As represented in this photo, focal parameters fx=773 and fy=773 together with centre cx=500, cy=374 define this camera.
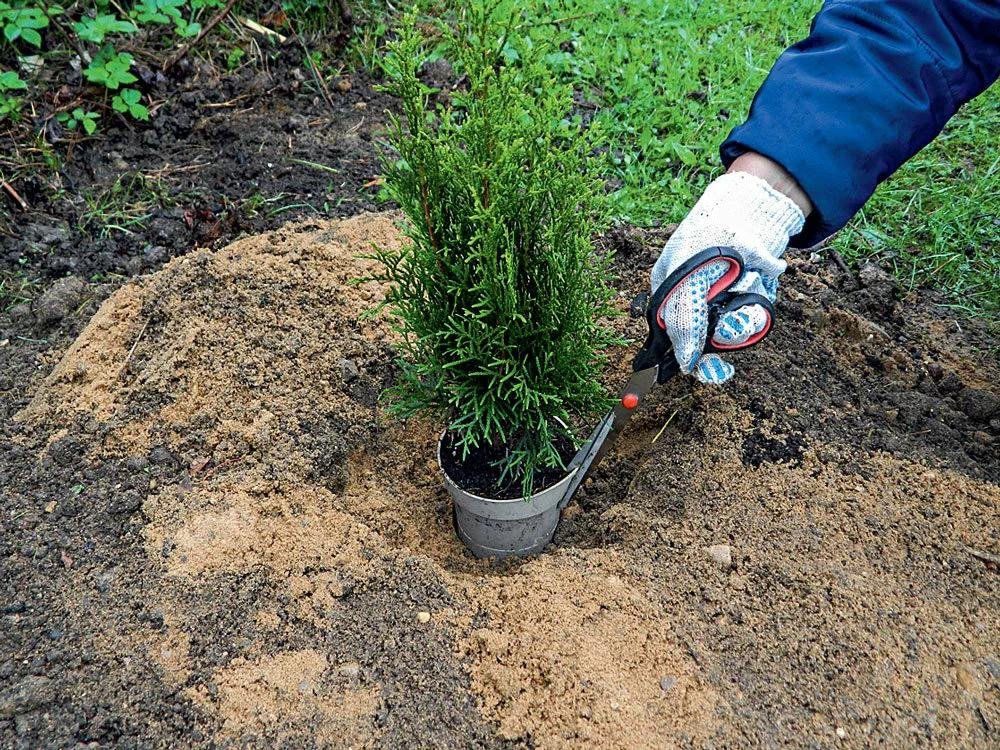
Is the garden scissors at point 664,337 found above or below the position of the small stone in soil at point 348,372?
above

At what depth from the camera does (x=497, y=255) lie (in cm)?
226

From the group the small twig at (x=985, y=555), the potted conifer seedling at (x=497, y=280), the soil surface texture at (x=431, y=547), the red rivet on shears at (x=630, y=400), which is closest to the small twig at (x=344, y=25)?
the soil surface texture at (x=431, y=547)

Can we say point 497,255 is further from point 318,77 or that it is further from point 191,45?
point 191,45

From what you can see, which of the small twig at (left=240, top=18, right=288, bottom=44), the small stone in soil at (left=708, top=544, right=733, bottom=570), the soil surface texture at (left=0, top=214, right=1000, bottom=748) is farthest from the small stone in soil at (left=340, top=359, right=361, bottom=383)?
the small twig at (left=240, top=18, right=288, bottom=44)

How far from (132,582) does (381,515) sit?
93cm

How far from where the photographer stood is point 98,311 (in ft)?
12.1

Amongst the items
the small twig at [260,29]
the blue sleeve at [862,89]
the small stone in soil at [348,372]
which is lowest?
the small stone in soil at [348,372]

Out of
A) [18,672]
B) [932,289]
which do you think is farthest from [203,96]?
[932,289]

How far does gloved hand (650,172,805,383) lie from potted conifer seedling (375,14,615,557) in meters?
0.31

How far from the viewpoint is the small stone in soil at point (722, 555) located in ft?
9.12

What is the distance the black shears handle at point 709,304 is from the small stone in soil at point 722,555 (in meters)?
0.64

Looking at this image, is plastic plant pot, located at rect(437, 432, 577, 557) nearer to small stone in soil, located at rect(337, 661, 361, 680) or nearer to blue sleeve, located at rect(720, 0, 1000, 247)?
small stone in soil, located at rect(337, 661, 361, 680)

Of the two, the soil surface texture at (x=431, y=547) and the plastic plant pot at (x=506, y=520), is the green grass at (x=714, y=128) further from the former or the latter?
the plastic plant pot at (x=506, y=520)

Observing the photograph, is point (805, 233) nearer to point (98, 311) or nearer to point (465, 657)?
point (465, 657)
